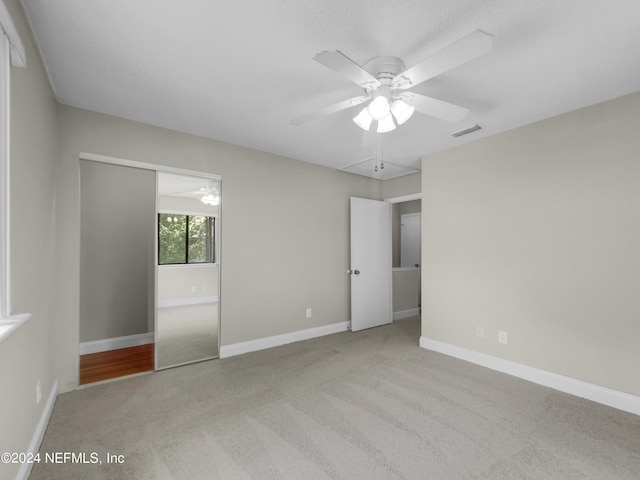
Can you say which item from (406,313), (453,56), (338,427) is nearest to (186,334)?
(338,427)

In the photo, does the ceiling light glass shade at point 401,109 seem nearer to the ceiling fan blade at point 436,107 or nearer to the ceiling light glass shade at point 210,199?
the ceiling fan blade at point 436,107

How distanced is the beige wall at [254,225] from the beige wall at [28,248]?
0.66ft

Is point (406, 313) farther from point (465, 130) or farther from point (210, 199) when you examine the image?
point (210, 199)

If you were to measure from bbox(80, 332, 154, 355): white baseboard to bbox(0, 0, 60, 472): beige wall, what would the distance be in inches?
35.8

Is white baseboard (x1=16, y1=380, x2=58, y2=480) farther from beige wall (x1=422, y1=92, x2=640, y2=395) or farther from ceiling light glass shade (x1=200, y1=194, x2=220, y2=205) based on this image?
beige wall (x1=422, y1=92, x2=640, y2=395)

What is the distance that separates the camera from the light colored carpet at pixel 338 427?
5.78 ft

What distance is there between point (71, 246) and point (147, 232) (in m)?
0.99

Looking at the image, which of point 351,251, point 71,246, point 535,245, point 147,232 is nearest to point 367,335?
point 351,251

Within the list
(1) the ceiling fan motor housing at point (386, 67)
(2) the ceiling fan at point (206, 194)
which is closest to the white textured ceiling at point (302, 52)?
(1) the ceiling fan motor housing at point (386, 67)

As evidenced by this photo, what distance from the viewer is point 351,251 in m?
4.69

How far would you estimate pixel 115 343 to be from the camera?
3535 millimetres

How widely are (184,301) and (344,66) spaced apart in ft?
9.37

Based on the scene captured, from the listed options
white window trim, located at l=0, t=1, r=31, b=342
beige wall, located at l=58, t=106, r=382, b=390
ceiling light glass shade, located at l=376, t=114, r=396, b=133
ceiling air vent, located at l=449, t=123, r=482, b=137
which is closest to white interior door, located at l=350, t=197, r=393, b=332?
beige wall, located at l=58, t=106, r=382, b=390

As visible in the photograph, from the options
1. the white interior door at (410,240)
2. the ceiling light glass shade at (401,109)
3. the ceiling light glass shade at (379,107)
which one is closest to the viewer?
the ceiling light glass shade at (379,107)
